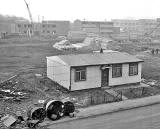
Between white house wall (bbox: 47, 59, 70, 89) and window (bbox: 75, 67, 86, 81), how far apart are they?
31.3 inches

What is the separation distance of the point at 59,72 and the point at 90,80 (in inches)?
130

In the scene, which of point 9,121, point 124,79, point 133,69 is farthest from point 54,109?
point 133,69

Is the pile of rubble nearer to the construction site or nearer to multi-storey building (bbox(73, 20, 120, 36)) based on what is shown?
the construction site

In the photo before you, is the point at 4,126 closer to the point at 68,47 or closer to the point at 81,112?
the point at 81,112

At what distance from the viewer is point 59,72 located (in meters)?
27.0

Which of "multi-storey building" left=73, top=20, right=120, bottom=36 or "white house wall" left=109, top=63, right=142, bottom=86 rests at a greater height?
"multi-storey building" left=73, top=20, right=120, bottom=36

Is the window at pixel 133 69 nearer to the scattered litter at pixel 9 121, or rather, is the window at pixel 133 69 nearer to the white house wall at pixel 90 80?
the white house wall at pixel 90 80

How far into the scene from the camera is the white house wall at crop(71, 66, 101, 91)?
2512 centimetres

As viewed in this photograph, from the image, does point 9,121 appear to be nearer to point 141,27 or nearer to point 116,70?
point 116,70

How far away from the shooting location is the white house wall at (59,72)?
25.4 metres

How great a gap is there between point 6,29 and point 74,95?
99.3 meters

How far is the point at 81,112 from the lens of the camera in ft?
66.1

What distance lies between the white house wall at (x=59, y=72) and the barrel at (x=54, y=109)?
6.51m

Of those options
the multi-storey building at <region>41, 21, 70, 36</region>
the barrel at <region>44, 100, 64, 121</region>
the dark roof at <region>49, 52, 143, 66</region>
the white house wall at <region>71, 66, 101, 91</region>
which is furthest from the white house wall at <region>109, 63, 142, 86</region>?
the multi-storey building at <region>41, 21, 70, 36</region>
